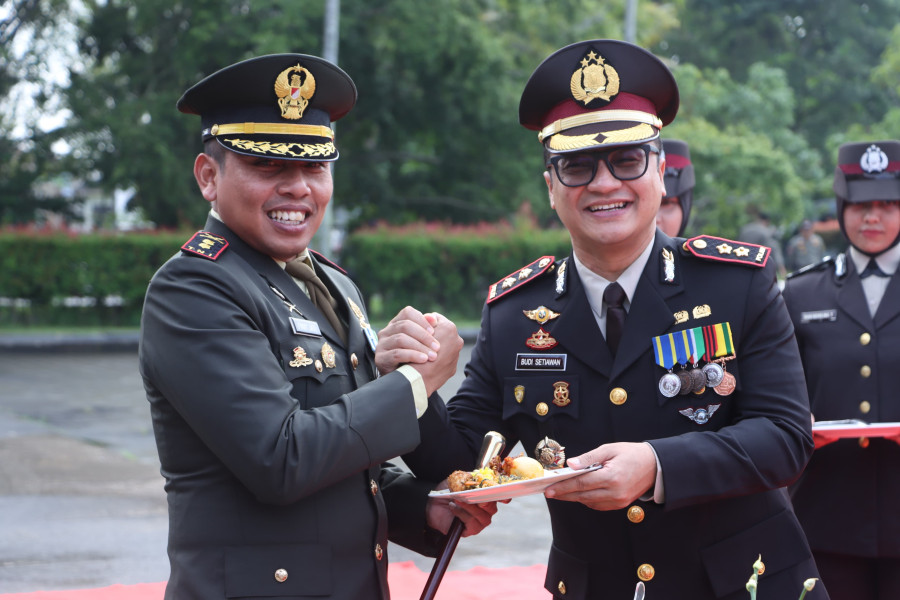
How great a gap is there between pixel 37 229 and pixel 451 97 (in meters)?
8.95

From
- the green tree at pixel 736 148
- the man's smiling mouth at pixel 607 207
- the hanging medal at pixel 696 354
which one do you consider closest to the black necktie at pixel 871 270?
the hanging medal at pixel 696 354

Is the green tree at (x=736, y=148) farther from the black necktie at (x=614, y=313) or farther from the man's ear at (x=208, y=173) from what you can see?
the man's ear at (x=208, y=173)

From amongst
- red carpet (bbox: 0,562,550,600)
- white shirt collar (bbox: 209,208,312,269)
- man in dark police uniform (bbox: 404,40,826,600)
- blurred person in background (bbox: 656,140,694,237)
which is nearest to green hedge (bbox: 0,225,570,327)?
red carpet (bbox: 0,562,550,600)

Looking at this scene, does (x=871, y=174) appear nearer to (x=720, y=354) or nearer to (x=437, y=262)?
(x=720, y=354)

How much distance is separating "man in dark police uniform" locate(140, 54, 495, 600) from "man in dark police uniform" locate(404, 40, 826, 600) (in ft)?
0.91

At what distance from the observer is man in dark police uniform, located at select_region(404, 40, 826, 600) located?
2359 mm

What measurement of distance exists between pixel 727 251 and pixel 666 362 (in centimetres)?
35

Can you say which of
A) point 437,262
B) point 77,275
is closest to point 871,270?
point 437,262

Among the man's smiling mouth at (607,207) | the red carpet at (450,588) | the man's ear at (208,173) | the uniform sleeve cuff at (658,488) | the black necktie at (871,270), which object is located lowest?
the red carpet at (450,588)

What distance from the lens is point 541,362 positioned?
2680 mm

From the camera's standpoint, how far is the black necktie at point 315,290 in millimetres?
2646

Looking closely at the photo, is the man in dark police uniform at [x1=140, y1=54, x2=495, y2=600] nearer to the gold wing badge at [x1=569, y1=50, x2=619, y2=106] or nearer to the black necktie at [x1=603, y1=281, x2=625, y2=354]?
the black necktie at [x1=603, y1=281, x2=625, y2=354]

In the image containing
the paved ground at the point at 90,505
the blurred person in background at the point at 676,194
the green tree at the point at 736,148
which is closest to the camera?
the blurred person in background at the point at 676,194

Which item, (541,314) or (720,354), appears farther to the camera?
(541,314)
